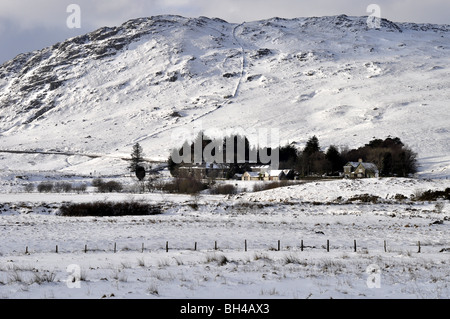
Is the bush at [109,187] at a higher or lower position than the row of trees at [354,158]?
lower

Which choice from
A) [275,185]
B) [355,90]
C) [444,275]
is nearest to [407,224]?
[444,275]

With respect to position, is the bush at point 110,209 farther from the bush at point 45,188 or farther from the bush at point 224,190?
the bush at point 45,188

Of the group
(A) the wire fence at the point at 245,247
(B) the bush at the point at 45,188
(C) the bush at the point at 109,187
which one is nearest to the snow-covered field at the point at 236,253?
(A) the wire fence at the point at 245,247

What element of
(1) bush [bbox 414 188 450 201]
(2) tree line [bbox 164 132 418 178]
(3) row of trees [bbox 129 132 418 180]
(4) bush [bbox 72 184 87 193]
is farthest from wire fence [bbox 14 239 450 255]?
(2) tree line [bbox 164 132 418 178]

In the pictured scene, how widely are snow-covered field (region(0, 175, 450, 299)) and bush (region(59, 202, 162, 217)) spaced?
5.50ft

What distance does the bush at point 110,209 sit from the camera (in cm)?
4272

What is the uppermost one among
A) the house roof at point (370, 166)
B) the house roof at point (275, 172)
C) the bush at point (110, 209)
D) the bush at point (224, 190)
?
the house roof at point (370, 166)

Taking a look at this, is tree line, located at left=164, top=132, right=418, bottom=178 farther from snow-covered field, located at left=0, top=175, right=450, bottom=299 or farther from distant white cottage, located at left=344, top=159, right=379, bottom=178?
snow-covered field, located at left=0, top=175, right=450, bottom=299

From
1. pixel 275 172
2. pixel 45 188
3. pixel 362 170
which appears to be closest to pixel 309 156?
pixel 275 172

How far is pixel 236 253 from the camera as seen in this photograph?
18.8 m

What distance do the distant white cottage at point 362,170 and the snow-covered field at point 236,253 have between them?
33225mm

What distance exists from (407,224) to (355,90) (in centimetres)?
14923

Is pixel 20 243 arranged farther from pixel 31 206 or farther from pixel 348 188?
pixel 348 188

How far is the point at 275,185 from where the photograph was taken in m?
66.7
